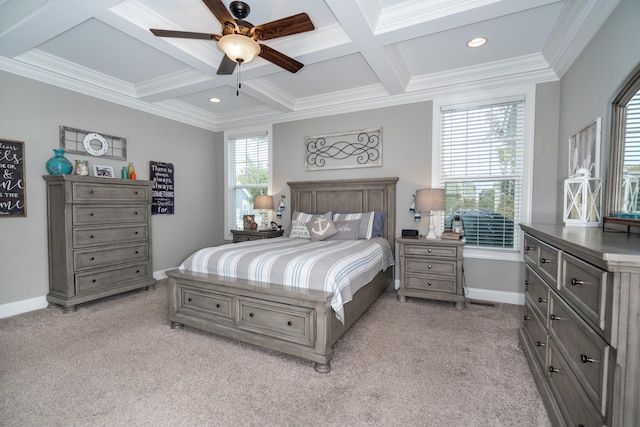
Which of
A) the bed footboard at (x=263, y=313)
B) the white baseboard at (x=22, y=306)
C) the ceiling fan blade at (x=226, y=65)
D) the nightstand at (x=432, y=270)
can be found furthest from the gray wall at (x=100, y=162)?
the nightstand at (x=432, y=270)

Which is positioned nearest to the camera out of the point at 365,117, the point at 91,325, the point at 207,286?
the point at 207,286

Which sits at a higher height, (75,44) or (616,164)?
(75,44)

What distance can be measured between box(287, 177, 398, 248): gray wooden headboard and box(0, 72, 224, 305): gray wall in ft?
5.72

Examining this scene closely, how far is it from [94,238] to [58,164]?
35.3 inches

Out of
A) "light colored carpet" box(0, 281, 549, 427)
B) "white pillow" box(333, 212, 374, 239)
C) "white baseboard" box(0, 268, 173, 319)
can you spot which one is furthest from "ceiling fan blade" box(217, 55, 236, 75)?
"white baseboard" box(0, 268, 173, 319)

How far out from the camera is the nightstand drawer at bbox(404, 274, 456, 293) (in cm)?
336

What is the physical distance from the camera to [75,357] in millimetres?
2291

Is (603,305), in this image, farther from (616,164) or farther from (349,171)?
(349,171)

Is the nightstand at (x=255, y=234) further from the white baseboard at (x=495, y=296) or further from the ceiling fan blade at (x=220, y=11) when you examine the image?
the ceiling fan blade at (x=220, y=11)

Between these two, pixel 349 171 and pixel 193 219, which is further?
pixel 193 219

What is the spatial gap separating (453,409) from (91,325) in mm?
3214

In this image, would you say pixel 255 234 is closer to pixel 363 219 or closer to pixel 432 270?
pixel 363 219

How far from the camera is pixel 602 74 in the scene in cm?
225

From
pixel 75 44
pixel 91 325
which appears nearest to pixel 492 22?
pixel 75 44
